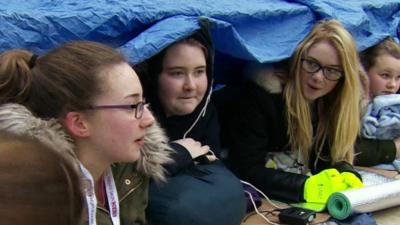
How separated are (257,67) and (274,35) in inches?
5.8

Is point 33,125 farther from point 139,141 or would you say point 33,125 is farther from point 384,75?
point 384,75

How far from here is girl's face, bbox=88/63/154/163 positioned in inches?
59.9

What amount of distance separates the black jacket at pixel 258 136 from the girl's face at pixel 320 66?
0.13 meters

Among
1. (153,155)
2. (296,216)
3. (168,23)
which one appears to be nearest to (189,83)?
(168,23)

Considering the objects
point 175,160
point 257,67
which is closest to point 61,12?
point 175,160

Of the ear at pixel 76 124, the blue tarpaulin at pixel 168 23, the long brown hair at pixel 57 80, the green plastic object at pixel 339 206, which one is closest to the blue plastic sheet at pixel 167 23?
the blue tarpaulin at pixel 168 23

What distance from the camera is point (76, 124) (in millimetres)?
1520

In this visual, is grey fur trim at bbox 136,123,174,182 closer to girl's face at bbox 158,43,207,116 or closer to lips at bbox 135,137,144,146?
lips at bbox 135,137,144,146

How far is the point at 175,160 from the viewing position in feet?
6.04

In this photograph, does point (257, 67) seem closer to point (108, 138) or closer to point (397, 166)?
point (397, 166)

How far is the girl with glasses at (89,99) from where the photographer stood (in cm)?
150

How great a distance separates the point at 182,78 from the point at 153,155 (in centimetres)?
39

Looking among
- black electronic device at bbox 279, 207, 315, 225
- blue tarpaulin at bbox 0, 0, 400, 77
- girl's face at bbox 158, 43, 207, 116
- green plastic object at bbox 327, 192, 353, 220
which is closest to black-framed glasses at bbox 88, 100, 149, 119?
blue tarpaulin at bbox 0, 0, 400, 77

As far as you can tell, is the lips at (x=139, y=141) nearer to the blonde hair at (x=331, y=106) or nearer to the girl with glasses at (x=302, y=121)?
the girl with glasses at (x=302, y=121)
